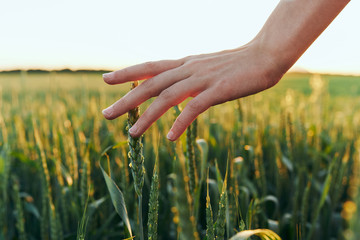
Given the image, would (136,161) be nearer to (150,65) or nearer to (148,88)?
(148,88)

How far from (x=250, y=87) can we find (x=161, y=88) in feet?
0.87

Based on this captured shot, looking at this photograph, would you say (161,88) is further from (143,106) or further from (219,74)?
(143,106)

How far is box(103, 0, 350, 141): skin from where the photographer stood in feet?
3.14

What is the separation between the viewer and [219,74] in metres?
1.00

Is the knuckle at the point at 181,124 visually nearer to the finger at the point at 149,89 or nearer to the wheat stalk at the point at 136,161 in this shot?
the finger at the point at 149,89

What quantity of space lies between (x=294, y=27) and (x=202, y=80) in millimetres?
306

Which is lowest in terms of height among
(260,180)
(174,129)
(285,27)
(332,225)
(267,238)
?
(332,225)

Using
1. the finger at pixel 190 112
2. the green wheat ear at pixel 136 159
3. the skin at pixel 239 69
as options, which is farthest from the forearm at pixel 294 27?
the green wheat ear at pixel 136 159

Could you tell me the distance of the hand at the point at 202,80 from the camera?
0.96 m

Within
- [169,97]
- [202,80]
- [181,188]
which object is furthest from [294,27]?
[181,188]

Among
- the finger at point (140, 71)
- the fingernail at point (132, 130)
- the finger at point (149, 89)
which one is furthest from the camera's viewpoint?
the finger at point (140, 71)

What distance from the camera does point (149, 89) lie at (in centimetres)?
Answer: 97

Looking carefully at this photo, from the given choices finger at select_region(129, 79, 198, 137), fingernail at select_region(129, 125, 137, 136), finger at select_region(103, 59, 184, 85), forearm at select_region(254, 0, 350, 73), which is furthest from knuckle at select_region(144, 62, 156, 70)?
fingernail at select_region(129, 125, 137, 136)

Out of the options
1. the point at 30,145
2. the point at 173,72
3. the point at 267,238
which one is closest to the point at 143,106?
the point at 30,145
